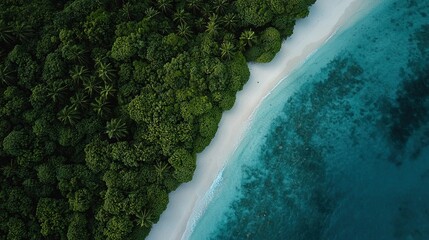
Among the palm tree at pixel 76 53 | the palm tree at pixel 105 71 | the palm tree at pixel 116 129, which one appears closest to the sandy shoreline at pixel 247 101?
the palm tree at pixel 116 129

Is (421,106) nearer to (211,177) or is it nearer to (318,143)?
(318,143)

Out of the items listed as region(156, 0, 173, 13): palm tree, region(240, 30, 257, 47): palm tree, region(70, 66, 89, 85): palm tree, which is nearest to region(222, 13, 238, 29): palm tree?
region(240, 30, 257, 47): palm tree

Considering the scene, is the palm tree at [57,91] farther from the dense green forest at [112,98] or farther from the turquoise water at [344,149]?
the turquoise water at [344,149]

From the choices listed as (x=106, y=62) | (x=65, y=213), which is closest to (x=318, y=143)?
(x=106, y=62)

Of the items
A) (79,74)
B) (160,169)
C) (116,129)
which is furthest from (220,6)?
(160,169)

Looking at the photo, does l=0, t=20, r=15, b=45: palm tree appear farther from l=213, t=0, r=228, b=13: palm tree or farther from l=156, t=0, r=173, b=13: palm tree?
l=213, t=0, r=228, b=13: palm tree
